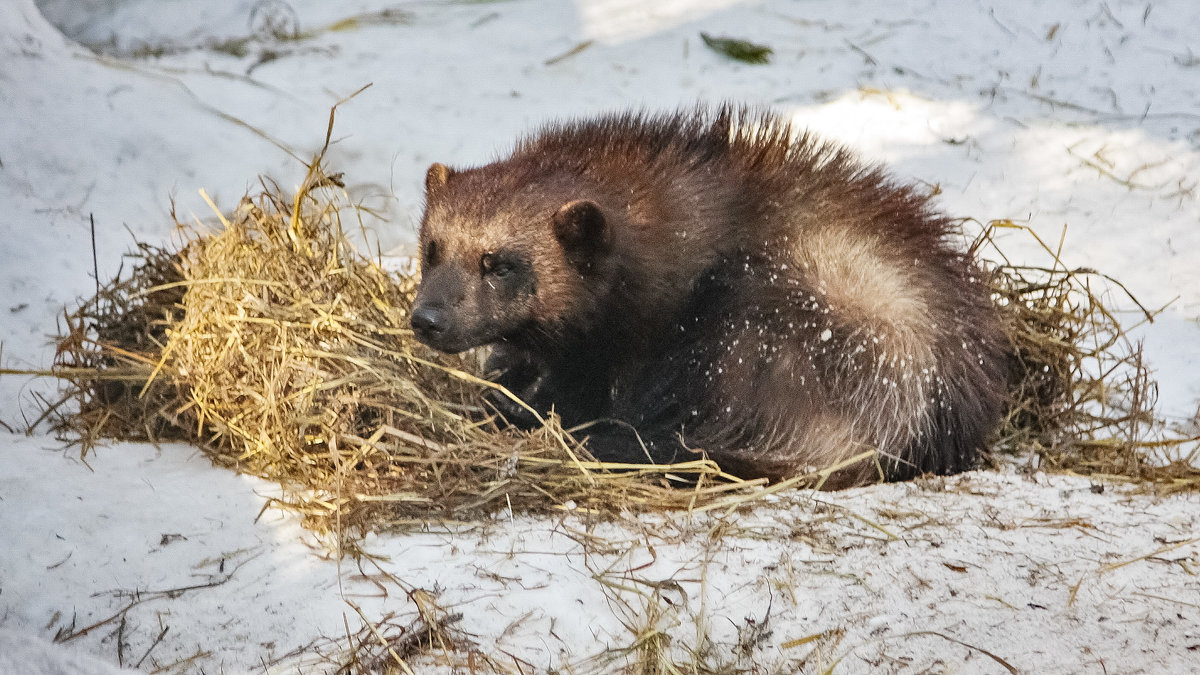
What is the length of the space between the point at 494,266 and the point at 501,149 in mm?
3010

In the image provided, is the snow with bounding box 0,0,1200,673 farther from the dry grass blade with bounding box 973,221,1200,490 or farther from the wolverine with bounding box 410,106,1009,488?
the dry grass blade with bounding box 973,221,1200,490

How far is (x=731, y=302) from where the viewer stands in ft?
10.9

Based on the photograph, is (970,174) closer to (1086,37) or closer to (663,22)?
(1086,37)

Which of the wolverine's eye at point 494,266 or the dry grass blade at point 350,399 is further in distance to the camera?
the wolverine's eye at point 494,266

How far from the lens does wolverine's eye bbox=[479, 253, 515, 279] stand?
3252 millimetres

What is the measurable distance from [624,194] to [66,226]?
308 centimetres

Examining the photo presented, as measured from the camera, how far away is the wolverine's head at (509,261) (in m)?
3.20

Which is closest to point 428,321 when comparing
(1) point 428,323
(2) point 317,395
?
(1) point 428,323

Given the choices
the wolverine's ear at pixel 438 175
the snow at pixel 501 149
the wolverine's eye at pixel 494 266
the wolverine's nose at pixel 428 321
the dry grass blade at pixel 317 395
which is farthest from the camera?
the wolverine's ear at pixel 438 175

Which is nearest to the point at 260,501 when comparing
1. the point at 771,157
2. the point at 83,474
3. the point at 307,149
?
the point at 83,474

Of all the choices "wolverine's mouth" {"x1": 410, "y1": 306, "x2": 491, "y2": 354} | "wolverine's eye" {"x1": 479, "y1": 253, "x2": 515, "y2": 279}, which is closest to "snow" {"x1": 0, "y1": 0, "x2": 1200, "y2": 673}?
"wolverine's mouth" {"x1": 410, "y1": 306, "x2": 491, "y2": 354}

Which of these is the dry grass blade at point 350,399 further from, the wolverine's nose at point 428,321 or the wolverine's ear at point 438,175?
the wolverine's ear at point 438,175

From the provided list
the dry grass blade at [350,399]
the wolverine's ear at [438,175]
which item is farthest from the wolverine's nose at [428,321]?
the wolverine's ear at [438,175]

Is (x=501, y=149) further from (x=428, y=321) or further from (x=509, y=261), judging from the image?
(x=428, y=321)
